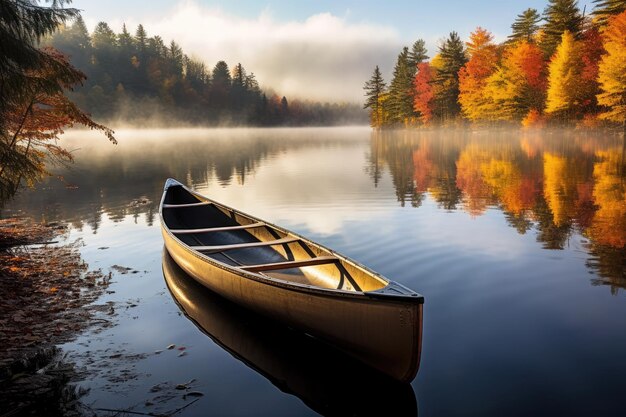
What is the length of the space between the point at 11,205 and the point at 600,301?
24.4 metres

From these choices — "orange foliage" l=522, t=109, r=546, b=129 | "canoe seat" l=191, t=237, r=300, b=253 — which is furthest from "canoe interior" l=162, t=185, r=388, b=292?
"orange foliage" l=522, t=109, r=546, b=129

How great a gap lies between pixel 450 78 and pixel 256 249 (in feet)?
263

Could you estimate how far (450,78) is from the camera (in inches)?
3280

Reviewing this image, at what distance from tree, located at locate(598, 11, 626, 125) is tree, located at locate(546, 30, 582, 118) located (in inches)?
209

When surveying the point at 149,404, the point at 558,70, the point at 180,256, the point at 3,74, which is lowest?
the point at 149,404

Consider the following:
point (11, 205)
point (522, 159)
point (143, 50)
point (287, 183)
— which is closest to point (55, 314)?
point (11, 205)

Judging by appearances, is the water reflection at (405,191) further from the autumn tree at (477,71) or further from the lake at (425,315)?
the autumn tree at (477,71)

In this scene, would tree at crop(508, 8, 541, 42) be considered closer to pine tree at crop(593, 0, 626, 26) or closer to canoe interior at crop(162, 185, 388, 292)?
pine tree at crop(593, 0, 626, 26)

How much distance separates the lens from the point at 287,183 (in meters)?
28.6

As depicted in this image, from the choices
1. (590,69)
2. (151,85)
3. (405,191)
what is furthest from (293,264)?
(151,85)

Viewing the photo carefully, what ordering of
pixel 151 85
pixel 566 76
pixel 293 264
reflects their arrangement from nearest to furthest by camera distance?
pixel 293 264 → pixel 566 76 → pixel 151 85

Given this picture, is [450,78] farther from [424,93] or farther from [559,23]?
[559,23]

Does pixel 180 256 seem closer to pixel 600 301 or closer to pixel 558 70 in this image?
pixel 600 301

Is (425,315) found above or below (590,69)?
below
